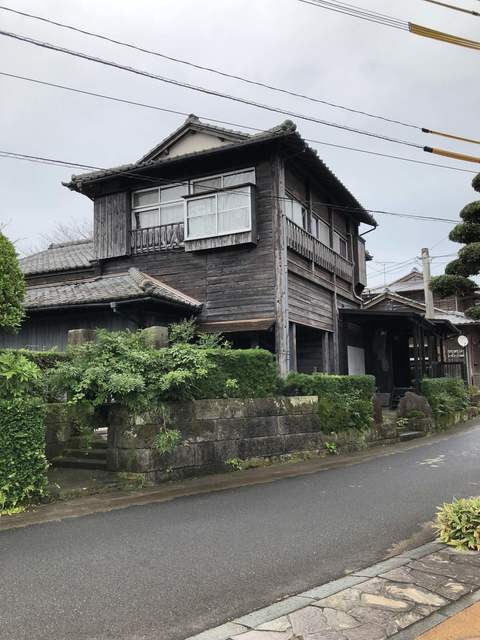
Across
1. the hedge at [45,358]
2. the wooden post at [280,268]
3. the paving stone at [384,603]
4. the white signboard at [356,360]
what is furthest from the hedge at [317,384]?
the white signboard at [356,360]

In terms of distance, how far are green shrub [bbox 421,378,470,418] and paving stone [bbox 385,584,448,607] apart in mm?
13816

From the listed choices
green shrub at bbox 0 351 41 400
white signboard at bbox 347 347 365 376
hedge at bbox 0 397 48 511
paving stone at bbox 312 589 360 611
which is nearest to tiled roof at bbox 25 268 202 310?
green shrub at bbox 0 351 41 400

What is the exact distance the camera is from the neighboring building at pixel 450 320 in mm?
27513

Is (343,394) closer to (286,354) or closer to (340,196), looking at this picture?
(286,354)

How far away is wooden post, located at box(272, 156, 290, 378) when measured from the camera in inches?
583

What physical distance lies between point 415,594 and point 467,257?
5022 mm

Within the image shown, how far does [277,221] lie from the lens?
15070 mm

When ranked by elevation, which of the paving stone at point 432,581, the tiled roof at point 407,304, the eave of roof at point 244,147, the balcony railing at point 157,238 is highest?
the eave of roof at point 244,147

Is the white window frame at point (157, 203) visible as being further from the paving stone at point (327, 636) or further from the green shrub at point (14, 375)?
the paving stone at point (327, 636)

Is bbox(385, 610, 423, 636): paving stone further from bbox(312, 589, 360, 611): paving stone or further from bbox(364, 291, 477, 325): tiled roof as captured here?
bbox(364, 291, 477, 325): tiled roof

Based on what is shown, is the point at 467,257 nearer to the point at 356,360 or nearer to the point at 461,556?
the point at 461,556

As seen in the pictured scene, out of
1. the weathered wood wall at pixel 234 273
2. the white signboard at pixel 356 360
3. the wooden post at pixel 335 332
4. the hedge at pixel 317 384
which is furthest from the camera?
the white signboard at pixel 356 360

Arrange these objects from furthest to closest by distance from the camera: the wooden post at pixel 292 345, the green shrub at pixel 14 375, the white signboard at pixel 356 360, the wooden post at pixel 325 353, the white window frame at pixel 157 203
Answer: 1. the white signboard at pixel 356 360
2. the wooden post at pixel 325 353
3. the white window frame at pixel 157 203
4. the wooden post at pixel 292 345
5. the green shrub at pixel 14 375

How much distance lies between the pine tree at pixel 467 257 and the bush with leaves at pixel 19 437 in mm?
6077
